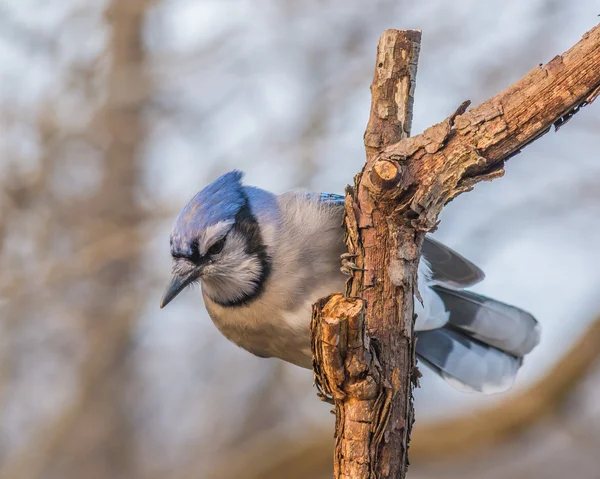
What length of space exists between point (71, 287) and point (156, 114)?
1.05 meters

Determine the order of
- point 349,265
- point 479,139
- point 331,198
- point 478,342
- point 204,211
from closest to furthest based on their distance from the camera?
point 479,139, point 349,265, point 204,211, point 331,198, point 478,342

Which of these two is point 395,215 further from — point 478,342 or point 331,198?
point 478,342

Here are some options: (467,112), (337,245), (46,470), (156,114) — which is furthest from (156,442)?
(467,112)

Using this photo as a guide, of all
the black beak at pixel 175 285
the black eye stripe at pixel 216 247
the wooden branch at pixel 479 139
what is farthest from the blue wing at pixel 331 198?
the wooden branch at pixel 479 139

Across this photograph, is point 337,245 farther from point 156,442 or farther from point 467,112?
point 156,442

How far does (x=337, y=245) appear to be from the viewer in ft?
→ 6.88

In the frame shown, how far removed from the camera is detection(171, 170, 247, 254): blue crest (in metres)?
2.01

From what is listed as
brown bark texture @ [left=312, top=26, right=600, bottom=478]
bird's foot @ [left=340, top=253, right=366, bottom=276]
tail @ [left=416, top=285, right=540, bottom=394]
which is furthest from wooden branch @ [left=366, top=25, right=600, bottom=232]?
tail @ [left=416, top=285, right=540, bottom=394]

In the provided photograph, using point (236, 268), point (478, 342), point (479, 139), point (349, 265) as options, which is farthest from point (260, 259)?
point (478, 342)

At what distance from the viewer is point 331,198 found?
224 cm

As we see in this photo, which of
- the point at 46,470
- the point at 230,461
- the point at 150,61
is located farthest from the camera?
the point at 150,61

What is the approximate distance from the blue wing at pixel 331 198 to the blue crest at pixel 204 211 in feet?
0.92

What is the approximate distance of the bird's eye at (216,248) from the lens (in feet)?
6.77

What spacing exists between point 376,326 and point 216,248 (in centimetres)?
75
